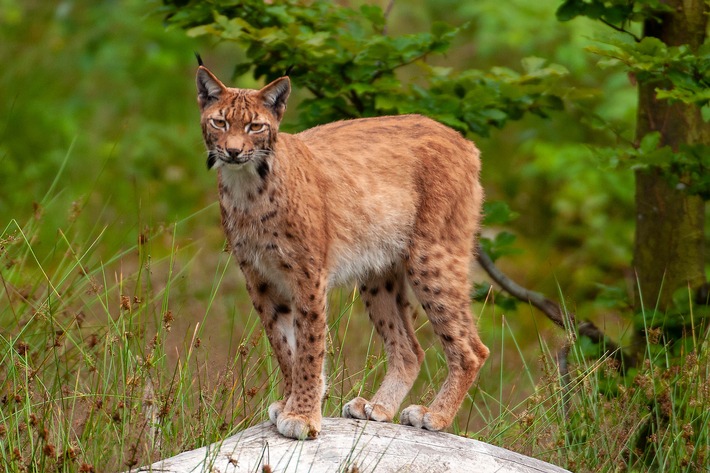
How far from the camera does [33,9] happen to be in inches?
500

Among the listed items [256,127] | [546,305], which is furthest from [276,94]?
[546,305]

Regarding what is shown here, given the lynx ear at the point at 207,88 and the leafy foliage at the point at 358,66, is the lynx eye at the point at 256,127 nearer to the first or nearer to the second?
the lynx ear at the point at 207,88

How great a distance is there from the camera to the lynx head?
4.53 meters

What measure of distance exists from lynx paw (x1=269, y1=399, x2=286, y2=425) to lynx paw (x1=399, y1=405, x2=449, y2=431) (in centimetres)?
63

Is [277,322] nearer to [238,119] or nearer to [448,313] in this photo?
[448,313]

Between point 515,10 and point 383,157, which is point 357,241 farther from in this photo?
point 515,10

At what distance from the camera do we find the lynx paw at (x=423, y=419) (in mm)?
5188

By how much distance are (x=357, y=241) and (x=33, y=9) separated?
28.6 ft

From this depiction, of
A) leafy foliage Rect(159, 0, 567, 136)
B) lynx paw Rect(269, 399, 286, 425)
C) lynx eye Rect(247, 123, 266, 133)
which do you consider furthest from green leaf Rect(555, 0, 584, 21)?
lynx paw Rect(269, 399, 286, 425)

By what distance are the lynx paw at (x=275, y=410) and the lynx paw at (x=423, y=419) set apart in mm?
628

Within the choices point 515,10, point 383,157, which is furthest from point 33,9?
point 383,157

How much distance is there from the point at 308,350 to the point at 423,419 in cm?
71

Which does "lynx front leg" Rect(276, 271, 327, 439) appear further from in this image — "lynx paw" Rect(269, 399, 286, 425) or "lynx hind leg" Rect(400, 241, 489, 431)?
"lynx hind leg" Rect(400, 241, 489, 431)

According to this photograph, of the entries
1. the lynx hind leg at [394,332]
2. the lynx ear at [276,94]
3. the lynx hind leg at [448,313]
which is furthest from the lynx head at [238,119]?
the lynx hind leg at [394,332]
